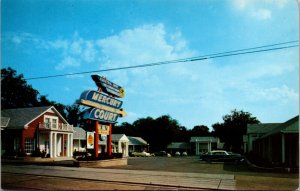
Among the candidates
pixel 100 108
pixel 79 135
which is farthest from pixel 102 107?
pixel 79 135

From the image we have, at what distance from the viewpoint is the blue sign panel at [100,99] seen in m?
23.7

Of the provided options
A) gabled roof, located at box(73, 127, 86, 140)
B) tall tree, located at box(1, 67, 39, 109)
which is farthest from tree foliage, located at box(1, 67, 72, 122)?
gabled roof, located at box(73, 127, 86, 140)

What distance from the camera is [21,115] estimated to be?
3903 cm

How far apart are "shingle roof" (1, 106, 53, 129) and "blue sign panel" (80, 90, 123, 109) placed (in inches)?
537

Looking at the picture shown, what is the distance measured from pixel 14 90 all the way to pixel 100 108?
4042cm

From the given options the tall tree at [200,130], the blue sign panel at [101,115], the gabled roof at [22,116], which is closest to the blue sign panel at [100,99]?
the blue sign panel at [101,115]

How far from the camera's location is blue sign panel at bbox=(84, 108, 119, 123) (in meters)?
24.1

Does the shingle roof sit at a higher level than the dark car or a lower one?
higher

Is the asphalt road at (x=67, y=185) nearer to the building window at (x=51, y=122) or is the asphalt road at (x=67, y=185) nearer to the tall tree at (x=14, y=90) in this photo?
the building window at (x=51, y=122)

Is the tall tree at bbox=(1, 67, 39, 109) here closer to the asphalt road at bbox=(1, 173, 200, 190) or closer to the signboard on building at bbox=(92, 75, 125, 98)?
the signboard on building at bbox=(92, 75, 125, 98)

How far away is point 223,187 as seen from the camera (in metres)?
13.2

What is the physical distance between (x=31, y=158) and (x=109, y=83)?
13.2 m

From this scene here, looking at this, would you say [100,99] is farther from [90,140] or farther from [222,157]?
[222,157]

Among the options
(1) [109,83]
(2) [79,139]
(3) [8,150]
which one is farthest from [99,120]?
(2) [79,139]
